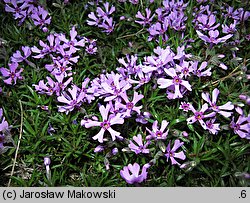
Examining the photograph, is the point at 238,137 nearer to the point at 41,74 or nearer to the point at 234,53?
the point at 234,53

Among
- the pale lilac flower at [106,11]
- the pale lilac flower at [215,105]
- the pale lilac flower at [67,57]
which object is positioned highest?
the pale lilac flower at [106,11]

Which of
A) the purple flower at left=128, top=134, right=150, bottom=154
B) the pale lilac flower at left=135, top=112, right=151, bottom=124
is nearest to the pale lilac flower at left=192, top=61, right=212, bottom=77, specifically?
the pale lilac flower at left=135, top=112, right=151, bottom=124

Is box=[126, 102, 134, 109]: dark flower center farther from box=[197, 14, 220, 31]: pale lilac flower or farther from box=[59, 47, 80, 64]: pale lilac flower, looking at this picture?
box=[197, 14, 220, 31]: pale lilac flower

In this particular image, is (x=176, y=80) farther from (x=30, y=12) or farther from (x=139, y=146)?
(x=30, y=12)

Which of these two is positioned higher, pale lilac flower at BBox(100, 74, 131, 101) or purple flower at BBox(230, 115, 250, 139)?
pale lilac flower at BBox(100, 74, 131, 101)

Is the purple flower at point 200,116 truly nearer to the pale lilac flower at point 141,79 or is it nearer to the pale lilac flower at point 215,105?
the pale lilac flower at point 215,105

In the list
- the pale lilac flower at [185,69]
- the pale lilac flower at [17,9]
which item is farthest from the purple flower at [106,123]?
the pale lilac flower at [17,9]

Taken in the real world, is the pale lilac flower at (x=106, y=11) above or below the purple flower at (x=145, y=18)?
above
